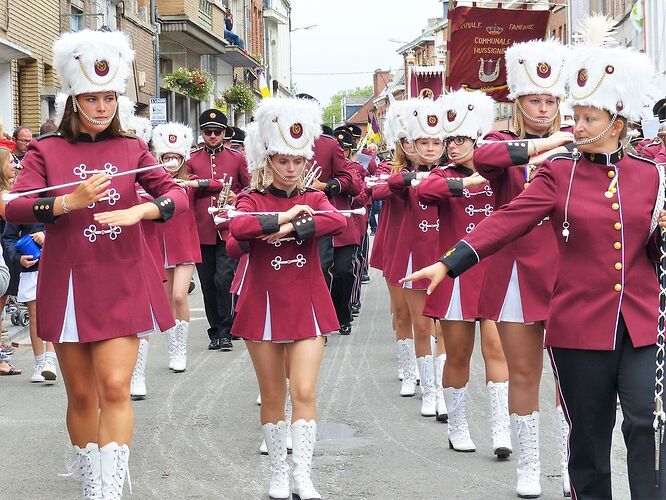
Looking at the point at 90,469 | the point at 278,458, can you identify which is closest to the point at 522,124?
the point at 278,458

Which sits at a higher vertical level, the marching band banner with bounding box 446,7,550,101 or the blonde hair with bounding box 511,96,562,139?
the marching band banner with bounding box 446,7,550,101

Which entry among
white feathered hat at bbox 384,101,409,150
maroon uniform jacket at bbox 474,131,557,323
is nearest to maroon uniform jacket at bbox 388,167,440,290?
white feathered hat at bbox 384,101,409,150

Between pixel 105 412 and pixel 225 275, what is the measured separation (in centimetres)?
755

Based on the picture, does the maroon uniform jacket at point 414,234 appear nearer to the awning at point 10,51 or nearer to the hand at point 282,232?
the hand at point 282,232

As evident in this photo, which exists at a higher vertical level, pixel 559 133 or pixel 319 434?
pixel 559 133

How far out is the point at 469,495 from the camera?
714 centimetres

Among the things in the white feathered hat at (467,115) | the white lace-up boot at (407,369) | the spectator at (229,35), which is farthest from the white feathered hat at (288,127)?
the spectator at (229,35)

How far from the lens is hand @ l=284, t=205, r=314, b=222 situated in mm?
6883

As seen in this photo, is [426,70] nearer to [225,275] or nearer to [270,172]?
[225,275]

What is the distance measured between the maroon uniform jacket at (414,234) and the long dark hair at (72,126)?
3.67 metres

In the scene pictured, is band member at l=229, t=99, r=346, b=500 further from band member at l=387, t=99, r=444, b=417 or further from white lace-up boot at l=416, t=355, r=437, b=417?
white lace-up boot at l=416, t=355, r=437, b=417

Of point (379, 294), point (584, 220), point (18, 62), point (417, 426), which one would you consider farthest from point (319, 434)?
point (18, 62)

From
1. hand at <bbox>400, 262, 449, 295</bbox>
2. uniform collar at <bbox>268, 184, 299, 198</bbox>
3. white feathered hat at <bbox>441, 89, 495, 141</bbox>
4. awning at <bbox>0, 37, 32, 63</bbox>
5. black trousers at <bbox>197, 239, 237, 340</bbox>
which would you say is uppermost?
awning at <bbox>0, 37, 32, 63</bbox>

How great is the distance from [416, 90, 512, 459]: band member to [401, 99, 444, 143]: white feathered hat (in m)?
0.51
